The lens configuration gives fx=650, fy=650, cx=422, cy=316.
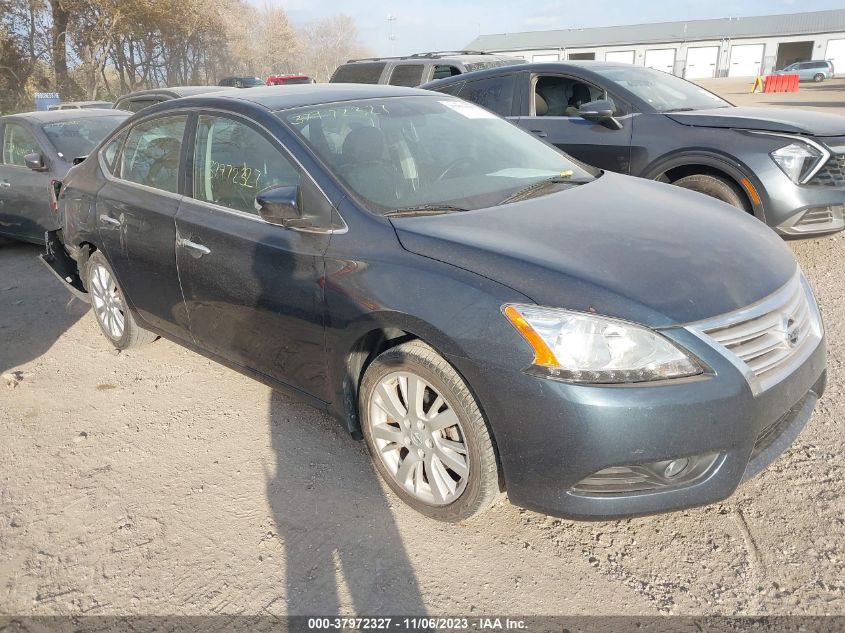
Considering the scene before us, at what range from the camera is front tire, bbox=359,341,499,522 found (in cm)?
237

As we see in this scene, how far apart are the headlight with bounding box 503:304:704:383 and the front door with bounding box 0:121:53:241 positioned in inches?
247

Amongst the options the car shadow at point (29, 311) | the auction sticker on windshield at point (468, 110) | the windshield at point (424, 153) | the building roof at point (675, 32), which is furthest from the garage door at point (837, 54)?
the car shadow at point (29, 311)

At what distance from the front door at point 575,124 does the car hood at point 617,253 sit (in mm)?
2847

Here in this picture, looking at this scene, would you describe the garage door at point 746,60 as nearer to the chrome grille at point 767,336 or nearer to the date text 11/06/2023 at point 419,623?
the chrome grille at point 767,336

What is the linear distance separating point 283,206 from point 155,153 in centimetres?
157

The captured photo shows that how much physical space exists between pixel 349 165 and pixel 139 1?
3048 cm

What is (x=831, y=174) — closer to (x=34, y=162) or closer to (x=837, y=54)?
(x=34, y=162)

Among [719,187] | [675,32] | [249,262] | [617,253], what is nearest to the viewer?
[617,253]

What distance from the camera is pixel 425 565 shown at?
243 cm

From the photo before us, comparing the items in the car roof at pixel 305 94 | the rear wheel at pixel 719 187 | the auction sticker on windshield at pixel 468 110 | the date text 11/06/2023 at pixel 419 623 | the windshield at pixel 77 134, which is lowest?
the date text 11/06/2023 at pixel 419 623

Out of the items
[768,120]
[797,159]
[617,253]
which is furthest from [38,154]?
[797,159]

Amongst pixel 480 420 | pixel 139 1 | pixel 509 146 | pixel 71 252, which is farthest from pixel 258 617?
pixel 139 1

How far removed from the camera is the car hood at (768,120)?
4984 millimetres

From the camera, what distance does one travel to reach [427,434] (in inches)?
101
